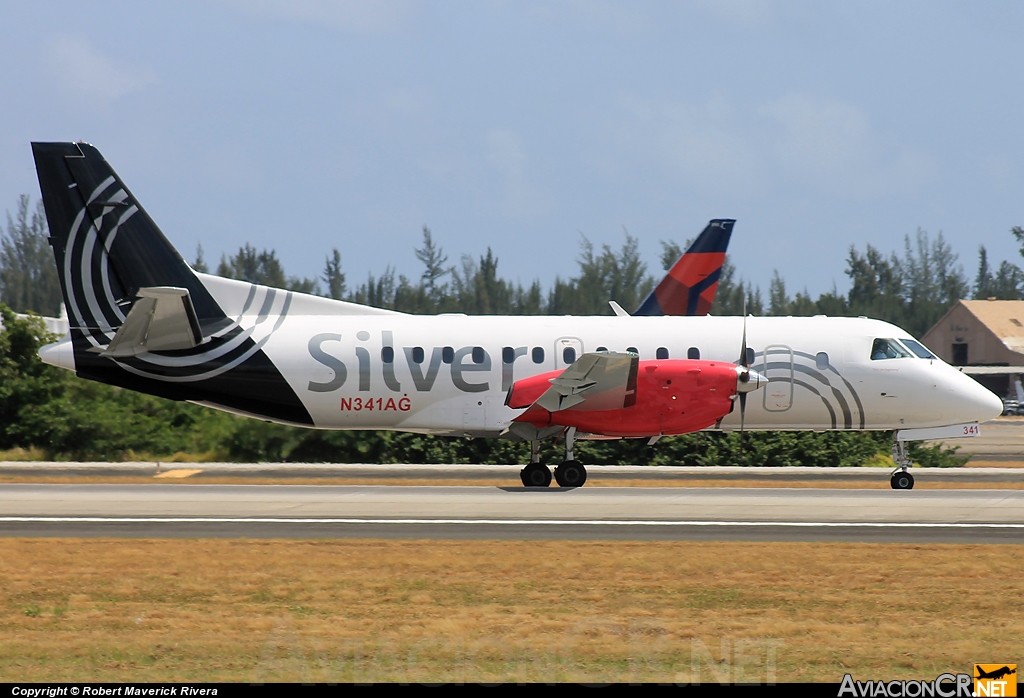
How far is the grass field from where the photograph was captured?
888cm

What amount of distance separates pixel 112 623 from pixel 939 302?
84.8 metres

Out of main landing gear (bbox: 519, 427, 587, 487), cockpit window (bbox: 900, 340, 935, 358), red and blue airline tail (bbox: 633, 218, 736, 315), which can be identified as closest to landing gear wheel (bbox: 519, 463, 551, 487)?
main landing gear (bbox: 519, 427, 587, 487)

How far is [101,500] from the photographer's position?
65.6 ft

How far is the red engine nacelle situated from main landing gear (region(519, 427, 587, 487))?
47 centimetres

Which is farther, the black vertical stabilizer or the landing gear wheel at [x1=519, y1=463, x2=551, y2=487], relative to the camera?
the black vertical stabilizer

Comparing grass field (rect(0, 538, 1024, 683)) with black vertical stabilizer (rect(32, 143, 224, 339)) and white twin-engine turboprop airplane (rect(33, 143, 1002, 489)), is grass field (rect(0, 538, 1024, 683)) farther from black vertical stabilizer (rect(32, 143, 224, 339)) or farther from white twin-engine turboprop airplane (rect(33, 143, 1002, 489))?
black vertical stabilizer (rect(32, 143, 224, 339))

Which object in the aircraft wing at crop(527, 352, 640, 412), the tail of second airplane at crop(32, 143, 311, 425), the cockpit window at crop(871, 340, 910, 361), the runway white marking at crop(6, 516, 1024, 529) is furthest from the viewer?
the cockpit window at crop(871, 340, 910, 361)

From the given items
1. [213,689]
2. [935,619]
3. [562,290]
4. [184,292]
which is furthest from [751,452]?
[562,290]

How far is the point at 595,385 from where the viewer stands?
70.6ft

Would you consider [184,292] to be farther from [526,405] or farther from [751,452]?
[751,452]

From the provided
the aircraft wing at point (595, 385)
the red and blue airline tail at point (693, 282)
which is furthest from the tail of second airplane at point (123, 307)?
the red and blue airline tail at point (693, 282)

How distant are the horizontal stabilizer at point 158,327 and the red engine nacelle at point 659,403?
688cm

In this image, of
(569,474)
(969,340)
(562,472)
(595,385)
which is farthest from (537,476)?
(969,340)

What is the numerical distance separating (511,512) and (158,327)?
857cm
